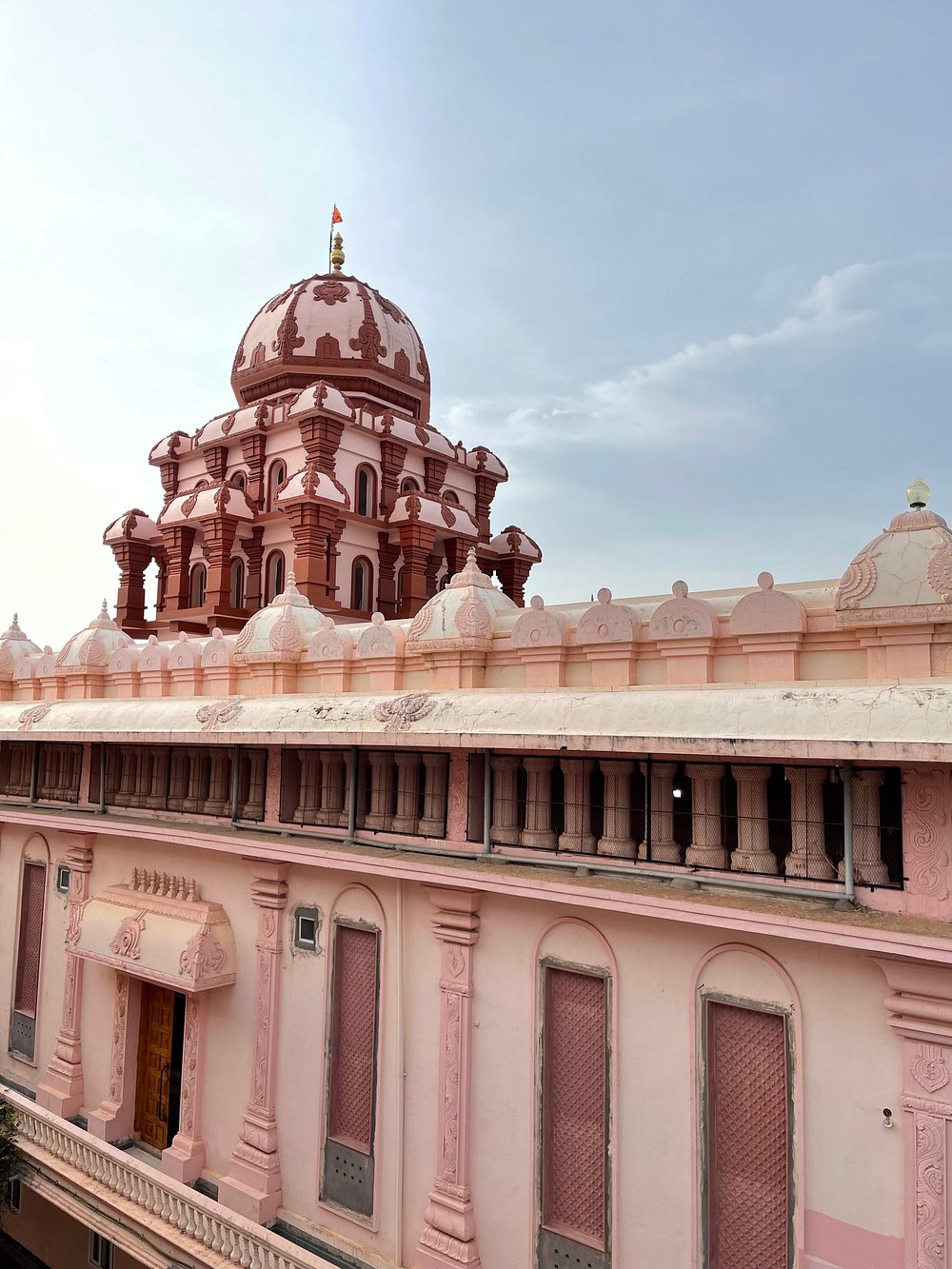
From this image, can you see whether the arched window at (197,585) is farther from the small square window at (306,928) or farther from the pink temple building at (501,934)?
the small square window at (306,928)

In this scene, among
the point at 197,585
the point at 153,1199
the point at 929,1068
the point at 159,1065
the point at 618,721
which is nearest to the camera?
the point at 929,1068

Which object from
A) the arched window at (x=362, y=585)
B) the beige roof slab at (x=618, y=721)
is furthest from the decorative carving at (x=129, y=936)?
the arched window at (x=362, y=585)

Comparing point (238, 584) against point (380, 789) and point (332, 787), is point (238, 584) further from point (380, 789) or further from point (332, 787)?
point (380, 789)

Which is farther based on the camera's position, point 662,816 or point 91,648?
point 91,648

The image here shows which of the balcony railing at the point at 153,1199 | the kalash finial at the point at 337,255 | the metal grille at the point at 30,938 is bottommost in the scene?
the balcony railing at the point at 153,1199

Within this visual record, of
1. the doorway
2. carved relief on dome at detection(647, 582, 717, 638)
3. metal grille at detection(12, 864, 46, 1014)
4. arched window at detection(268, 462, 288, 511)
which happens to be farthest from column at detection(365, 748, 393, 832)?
arched window at detection(268, 462, 288, 511)

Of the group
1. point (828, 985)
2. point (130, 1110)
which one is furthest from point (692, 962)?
point (130, 1110)

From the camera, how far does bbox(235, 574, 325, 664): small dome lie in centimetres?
1105

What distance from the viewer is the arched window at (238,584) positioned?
64.0ft

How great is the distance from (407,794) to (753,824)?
3.73 m

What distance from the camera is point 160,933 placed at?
1066 centimetres

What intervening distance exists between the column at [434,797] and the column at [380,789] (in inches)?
19.1

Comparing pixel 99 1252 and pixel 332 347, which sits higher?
pixel 332 347

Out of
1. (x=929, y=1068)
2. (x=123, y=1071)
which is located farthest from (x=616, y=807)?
(x=123, y=1071)
